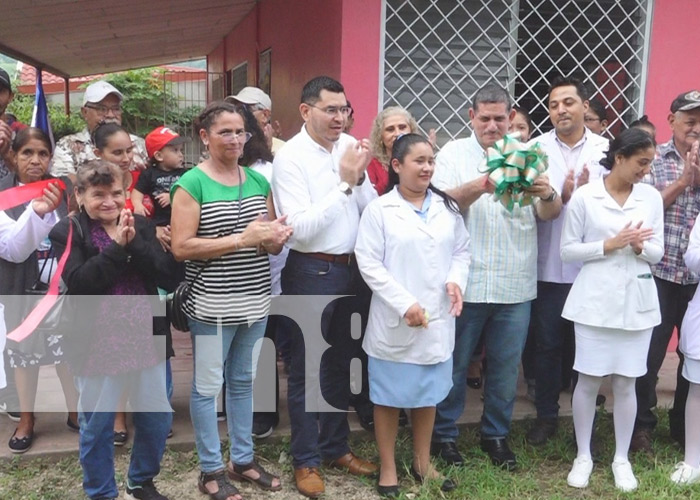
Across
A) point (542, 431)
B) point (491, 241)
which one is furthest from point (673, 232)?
point (542, 431)

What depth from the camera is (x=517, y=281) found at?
323 cm

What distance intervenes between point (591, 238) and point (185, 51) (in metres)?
11.0

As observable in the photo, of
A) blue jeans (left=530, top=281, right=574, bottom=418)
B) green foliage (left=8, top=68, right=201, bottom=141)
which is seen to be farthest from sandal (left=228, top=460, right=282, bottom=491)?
green foliage (left=8, top=68, right=201, bottom=141)

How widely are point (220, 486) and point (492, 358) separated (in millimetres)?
1422

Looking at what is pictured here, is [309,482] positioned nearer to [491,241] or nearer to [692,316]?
[491,241]

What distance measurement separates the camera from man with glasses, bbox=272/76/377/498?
2850 millimetres

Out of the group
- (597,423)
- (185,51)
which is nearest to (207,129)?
(597,423)

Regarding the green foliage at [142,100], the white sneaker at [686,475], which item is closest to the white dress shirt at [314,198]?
the white sneaker at [686,475]

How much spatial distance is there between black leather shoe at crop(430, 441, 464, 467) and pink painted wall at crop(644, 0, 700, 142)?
3018 mm

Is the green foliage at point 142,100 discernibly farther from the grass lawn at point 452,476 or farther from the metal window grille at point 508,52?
the grass lawn at point 452,476

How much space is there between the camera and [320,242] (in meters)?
2.93

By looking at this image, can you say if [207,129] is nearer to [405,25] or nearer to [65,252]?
[65,252]

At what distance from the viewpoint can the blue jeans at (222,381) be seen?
2.86 metres

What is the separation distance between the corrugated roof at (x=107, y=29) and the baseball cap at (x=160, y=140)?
3018mm
